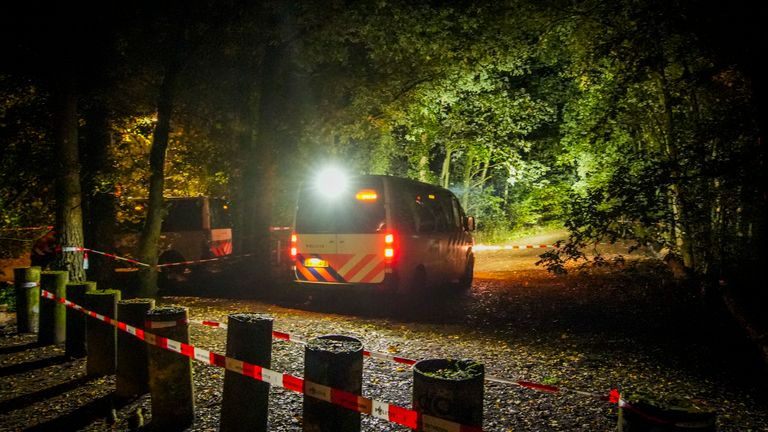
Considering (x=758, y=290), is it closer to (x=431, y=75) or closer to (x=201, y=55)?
(x=431, y=75)

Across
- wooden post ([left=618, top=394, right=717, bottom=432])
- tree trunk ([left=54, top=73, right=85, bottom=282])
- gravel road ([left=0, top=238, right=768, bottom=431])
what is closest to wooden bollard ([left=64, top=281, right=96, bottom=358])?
gravel road ([left=0, top=238, right=768, bottom=431])

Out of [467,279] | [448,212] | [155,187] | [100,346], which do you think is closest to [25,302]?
[100,346]

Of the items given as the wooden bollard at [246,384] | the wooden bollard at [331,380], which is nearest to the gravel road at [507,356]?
the wooden bollard at [246,384]

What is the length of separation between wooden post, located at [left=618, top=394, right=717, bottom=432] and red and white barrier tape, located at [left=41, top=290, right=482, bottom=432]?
0.71 metres

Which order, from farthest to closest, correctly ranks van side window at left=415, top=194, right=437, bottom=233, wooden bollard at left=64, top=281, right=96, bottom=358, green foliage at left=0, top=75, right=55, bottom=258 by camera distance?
1. green foliage at left=0, top=75, right=55, bottom=258
2. van side window at left=415, top=194, right=437, bottom=233
3. wooden bollard at left=64, top=281, right=96, bottom=358

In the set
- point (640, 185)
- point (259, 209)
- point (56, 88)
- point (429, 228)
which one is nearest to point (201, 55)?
point (56, 88)

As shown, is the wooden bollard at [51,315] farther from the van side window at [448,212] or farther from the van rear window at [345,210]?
the van side window at [448,212]

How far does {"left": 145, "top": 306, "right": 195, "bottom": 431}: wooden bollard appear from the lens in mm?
3910

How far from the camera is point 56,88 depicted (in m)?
8.68

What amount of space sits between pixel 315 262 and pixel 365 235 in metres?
1.12

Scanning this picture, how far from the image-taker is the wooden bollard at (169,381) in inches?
154

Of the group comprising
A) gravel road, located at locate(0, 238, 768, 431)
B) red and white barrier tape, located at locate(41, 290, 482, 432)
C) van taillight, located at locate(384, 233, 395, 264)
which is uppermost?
van taillight, located at locate(384, 233, 395, 264)

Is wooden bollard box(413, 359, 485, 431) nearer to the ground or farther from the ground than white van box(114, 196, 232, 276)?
nearer to the ground

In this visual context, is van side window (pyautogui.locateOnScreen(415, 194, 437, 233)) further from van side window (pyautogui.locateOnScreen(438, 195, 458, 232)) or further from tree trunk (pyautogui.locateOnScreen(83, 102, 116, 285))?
tree trunk (pyautogui.locateOnScreen(83, 102, 116, 285))
